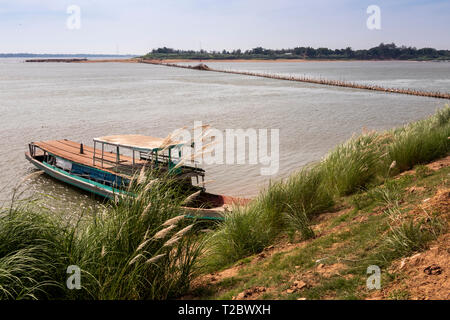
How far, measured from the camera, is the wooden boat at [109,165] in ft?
48.2

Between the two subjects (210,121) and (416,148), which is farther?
(210,121)

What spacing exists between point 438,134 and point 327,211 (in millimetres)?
5923

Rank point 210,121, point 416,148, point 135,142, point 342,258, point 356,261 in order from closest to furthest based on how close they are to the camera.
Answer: point 356,261 → point 342,258 → point 416,148 → point 135,142 → point 210,121

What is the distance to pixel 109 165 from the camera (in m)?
18.6

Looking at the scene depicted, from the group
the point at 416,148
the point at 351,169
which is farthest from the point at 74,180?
the point at 416,148

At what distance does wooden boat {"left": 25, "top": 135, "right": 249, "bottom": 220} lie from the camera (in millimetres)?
14695

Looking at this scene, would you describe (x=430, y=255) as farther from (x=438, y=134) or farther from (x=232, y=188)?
(x=232, y=188)

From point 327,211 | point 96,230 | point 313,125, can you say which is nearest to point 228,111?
point 313,125

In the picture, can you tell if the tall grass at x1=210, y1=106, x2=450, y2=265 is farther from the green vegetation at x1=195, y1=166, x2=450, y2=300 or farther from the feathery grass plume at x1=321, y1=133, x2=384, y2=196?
the green vegetation at x1=195, y1=166, x2=450, y2=300

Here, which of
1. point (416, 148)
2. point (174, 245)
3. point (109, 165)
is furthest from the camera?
point (109, 165)

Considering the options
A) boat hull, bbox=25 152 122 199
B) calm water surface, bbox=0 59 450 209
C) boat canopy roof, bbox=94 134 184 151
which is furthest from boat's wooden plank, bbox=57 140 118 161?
boat canopy roof, bbox=94 134 184 151

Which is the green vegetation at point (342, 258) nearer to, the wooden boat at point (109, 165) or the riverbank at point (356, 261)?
the riverbank at point (356, 261)

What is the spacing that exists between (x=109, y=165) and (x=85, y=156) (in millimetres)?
2695

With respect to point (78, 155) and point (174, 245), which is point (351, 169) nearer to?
point (174, 245)
